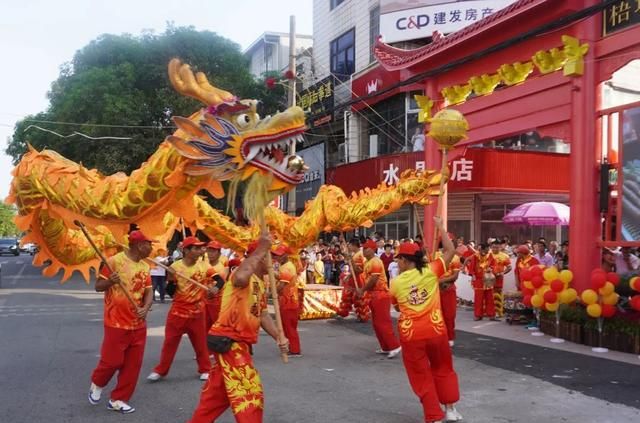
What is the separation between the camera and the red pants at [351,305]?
12141 mm

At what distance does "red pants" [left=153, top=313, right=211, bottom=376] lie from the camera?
6977mm

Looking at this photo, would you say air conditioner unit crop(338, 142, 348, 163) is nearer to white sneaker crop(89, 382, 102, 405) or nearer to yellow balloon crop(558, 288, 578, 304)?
yellow balloon crop(558, 288, 578, 304)

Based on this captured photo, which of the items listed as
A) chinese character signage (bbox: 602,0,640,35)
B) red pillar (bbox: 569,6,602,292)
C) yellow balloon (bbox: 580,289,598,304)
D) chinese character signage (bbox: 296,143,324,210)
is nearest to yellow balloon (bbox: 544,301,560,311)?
red pillar (bbox: 569,6,602,292)

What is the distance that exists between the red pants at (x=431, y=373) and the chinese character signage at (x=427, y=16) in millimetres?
14084

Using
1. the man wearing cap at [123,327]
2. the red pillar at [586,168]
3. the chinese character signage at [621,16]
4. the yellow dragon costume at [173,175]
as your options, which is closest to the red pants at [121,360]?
the man wearing cap at [123,327]

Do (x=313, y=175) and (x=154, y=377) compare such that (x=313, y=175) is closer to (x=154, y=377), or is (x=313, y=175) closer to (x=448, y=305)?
(x=448, y=305)

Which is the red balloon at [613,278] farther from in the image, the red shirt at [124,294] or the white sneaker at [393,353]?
the red shirt at [124,294]

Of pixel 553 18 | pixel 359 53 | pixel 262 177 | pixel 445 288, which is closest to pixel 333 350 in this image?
pixel 445 288

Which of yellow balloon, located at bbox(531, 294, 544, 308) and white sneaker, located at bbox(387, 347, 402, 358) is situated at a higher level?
yellow balloon, located at bbox(531, 294, 544, 308)

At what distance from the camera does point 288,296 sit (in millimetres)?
8703

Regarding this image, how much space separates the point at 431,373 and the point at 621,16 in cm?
627

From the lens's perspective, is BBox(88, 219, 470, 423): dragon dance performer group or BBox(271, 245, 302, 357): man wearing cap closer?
BBox(88, 219, 470, 423): dragon dance performer group

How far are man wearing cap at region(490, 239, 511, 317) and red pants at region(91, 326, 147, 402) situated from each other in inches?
311

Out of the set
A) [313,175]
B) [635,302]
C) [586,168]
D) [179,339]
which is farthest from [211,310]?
[313,175]
